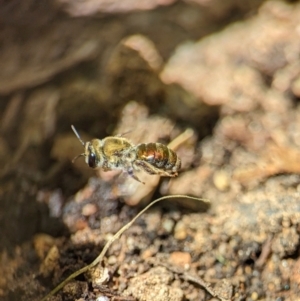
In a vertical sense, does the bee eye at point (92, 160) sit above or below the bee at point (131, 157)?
above

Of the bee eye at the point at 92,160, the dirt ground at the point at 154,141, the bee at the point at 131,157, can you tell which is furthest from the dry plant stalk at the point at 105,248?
the bee eye at the point at 92,160

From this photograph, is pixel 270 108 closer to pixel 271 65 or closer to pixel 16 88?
pixel 271 65

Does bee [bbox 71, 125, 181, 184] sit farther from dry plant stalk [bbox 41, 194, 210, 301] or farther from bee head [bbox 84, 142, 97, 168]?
dry plant stalk [bbox 41, 194, 210, 301]

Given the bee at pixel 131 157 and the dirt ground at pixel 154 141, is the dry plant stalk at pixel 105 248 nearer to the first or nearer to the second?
the dirt ground at pixel 154 141

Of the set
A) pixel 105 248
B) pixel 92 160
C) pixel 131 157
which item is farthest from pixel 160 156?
pixel 105 248

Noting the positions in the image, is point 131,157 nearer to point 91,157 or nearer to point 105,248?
point 91,157

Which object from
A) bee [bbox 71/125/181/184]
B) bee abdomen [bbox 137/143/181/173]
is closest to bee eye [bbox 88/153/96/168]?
bee [bbox 71/125/181/184]

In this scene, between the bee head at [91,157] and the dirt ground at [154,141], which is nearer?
the dirt ground at [154,141]
